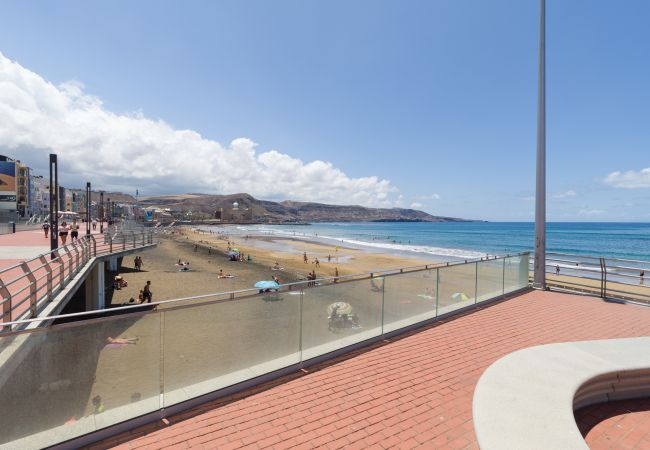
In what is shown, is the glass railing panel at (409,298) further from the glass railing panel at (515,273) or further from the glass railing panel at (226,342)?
the glass railing panel at (515,273)

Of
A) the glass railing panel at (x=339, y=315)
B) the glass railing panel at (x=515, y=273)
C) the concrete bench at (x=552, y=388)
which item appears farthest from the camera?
the glass railing panel at (x=515, y=273)

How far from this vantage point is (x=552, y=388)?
171 inches

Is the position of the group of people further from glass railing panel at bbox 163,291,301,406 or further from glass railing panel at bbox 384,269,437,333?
glass railing panel at bbox 384,269,437,333

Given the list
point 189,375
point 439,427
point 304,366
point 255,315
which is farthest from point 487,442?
point 189,375

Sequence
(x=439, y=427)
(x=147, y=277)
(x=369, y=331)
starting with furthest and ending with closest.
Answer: (x=147, y=277) → (x=369, y=331) → (x=439, y=427)

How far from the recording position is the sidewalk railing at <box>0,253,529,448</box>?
10.9ft

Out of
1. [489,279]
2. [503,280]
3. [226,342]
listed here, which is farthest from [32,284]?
[503,280]

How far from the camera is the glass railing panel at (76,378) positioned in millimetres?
3170

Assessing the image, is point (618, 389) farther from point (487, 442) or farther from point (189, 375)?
point (189, 375)

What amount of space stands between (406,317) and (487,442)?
368 cm

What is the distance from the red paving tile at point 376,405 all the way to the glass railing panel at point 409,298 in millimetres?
379

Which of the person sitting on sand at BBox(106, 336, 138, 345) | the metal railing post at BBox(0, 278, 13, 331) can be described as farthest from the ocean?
the person sitting on sand at BBox(106, 336, 138, 345)

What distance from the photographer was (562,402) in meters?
4.02

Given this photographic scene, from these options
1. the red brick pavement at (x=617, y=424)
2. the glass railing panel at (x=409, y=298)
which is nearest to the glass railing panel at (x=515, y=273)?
the glass railing panel at (x=409, y=298)
